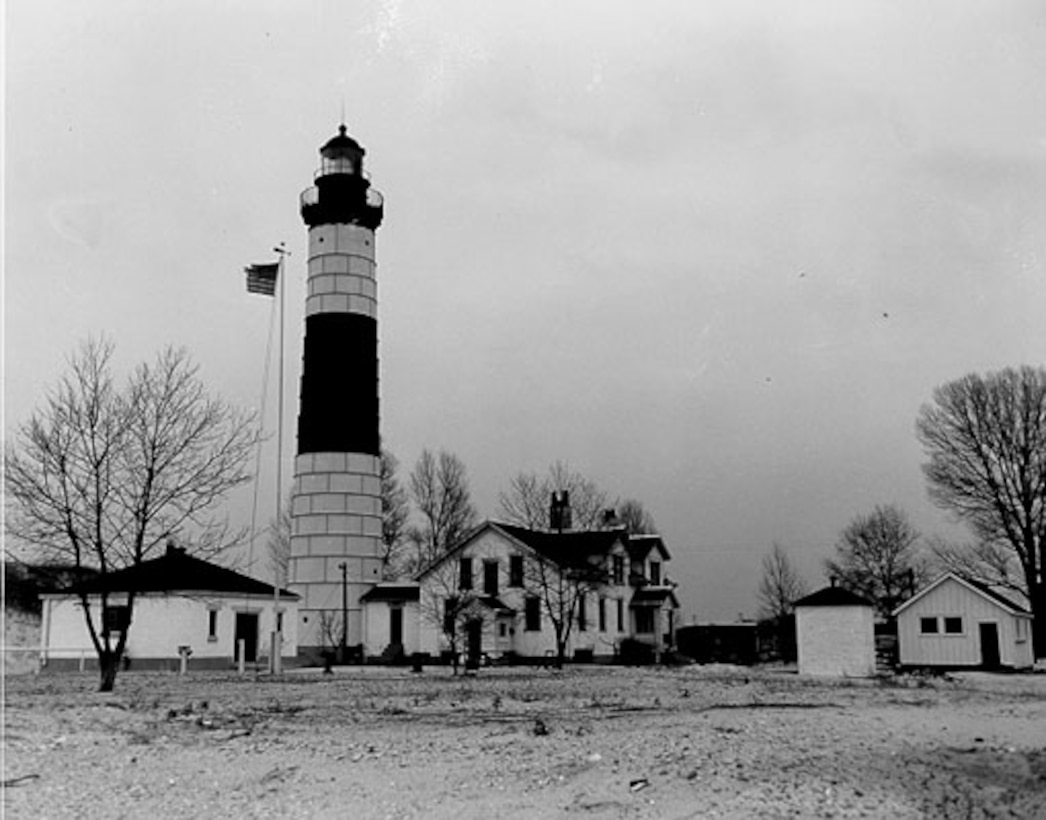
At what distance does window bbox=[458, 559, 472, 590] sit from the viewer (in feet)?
178

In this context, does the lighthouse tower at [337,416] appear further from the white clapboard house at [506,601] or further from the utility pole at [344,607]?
the white clapboard house at [506,601]

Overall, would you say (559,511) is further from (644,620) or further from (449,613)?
(644,620)

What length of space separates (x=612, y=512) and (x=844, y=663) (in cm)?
2766

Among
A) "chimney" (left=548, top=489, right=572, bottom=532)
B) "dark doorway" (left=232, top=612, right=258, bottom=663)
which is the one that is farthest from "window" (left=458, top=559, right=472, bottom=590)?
"dark doorway" (left=232, top=612, right=258, bottom=663)

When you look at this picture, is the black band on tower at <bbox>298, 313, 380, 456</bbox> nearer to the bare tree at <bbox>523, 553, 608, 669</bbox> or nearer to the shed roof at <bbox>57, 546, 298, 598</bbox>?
the shed roof at <bbox>57, 546, 298, 598</bbox>

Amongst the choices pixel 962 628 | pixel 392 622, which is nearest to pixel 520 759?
pixel 962 628

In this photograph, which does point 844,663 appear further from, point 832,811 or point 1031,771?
point 832,811

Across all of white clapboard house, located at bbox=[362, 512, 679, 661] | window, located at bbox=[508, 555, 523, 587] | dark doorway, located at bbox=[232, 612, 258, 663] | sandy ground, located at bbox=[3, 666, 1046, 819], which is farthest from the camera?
window, located at bbox=[508, 555, 523, 587]

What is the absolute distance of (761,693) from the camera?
25375mm

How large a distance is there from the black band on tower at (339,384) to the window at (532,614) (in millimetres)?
9592

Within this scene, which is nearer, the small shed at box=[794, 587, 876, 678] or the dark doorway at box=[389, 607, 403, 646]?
the small shed at box=[794, 587, 876, 678]

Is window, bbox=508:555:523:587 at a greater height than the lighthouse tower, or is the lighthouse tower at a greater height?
the lighthouse tower

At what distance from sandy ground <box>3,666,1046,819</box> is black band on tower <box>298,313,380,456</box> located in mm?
29831

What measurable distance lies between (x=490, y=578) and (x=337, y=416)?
32.8ft
